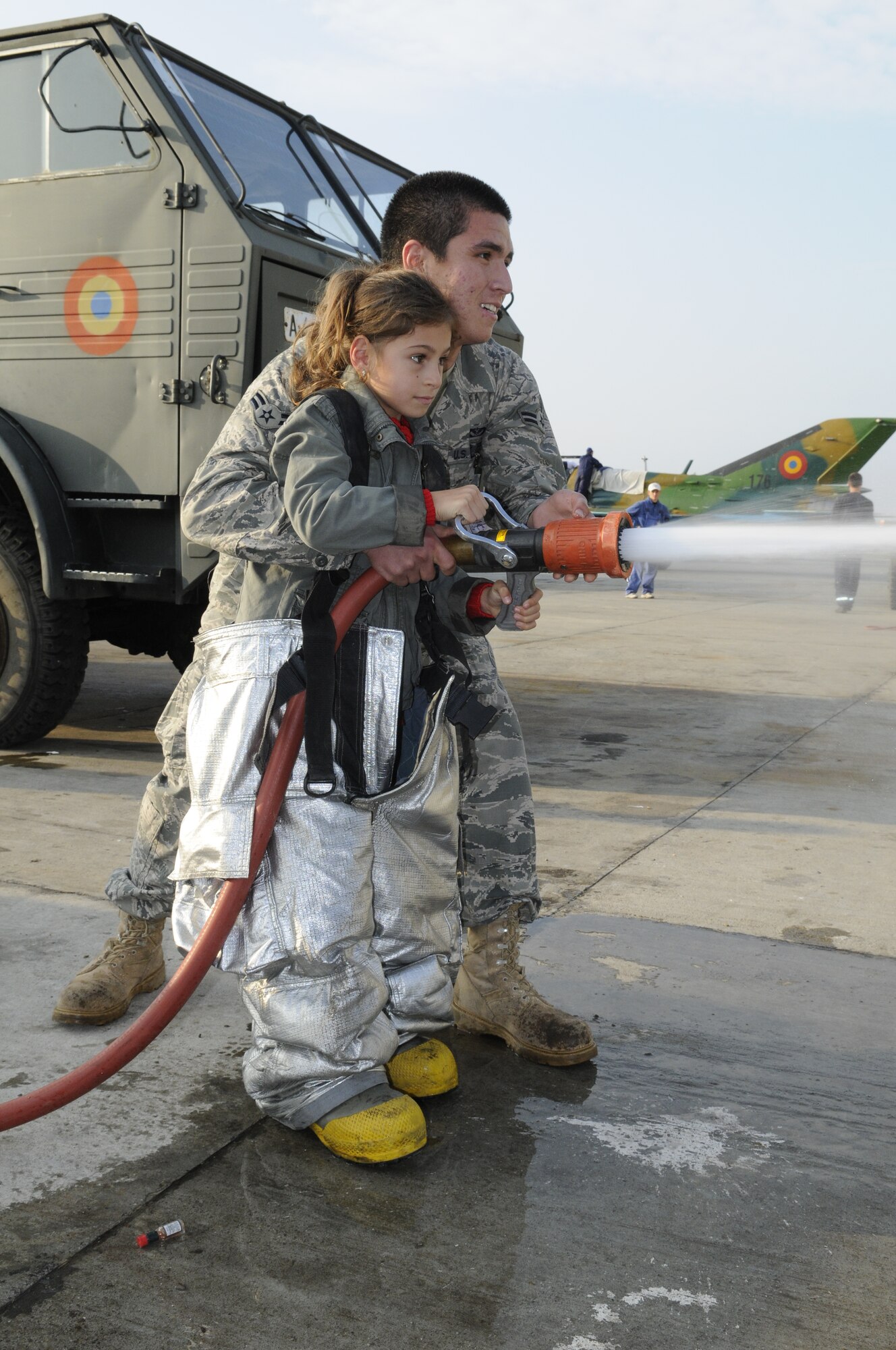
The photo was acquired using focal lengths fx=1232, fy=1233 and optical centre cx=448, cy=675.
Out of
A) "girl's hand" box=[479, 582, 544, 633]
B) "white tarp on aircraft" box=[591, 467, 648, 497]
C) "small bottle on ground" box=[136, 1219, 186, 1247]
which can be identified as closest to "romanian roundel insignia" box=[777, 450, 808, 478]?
"white tarp on aircraft" box=[591, 467, 648, 497]

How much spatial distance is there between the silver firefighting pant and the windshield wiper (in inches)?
125

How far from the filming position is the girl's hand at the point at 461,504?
7.15 feet

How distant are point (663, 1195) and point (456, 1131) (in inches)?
16.0

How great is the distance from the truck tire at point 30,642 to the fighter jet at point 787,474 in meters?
23.2

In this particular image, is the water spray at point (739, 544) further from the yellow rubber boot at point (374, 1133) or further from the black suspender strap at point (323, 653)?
the yellow rubber boot at point (374, 1133)

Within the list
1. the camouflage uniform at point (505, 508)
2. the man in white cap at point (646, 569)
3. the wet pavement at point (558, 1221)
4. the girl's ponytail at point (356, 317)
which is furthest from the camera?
the man in white cap at point (646, 569)

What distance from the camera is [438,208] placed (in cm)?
271

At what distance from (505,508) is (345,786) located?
953 millimetres

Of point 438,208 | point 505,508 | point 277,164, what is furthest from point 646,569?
point 438,208

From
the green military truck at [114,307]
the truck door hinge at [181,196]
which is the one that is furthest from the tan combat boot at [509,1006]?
the truck door hinge at [181,196]

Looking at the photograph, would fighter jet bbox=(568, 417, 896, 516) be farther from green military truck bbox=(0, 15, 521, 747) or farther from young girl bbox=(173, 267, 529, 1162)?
young girl bbox=(173, 267, 529, 1162)

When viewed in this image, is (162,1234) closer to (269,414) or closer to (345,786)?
(345,786)

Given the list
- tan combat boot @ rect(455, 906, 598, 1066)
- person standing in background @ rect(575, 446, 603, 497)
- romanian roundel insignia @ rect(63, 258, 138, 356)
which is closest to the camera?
tan combat boot @ rect(455, 906, 598, 1066)

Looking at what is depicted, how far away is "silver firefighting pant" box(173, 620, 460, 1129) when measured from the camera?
218cm
